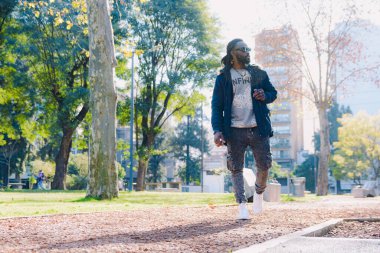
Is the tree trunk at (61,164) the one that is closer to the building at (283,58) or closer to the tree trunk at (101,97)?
the building at (283,58)

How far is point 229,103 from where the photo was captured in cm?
559

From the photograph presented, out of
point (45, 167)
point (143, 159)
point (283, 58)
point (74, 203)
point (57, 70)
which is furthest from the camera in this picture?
Result: point (45, 167)

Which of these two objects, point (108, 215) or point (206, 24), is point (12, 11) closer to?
point (206, 24)

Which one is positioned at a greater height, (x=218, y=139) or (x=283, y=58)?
(x=283, y=58)

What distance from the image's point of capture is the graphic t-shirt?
5570 mm

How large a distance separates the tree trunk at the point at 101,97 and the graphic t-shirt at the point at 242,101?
6.41m

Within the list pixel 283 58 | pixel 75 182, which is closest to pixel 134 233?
pixel 283 58

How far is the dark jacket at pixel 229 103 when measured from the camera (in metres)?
5.53

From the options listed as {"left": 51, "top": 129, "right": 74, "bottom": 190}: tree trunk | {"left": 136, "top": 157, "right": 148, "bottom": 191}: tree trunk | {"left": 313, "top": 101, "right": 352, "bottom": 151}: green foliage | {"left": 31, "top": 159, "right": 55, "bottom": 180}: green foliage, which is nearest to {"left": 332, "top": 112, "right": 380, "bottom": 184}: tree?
{"left": 313, "top": 101, "right": 352, "bottom": 151}: green foliage

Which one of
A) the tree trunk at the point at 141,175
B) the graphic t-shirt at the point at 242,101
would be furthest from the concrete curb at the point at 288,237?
the tree trunk at the point at 141,175

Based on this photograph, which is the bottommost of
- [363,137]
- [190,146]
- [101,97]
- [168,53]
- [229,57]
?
[229,57]

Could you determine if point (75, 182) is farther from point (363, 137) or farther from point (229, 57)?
point (229, 57)

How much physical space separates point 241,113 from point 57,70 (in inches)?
953

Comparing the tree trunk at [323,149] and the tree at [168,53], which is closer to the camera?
the tree trunk at [323,149]
